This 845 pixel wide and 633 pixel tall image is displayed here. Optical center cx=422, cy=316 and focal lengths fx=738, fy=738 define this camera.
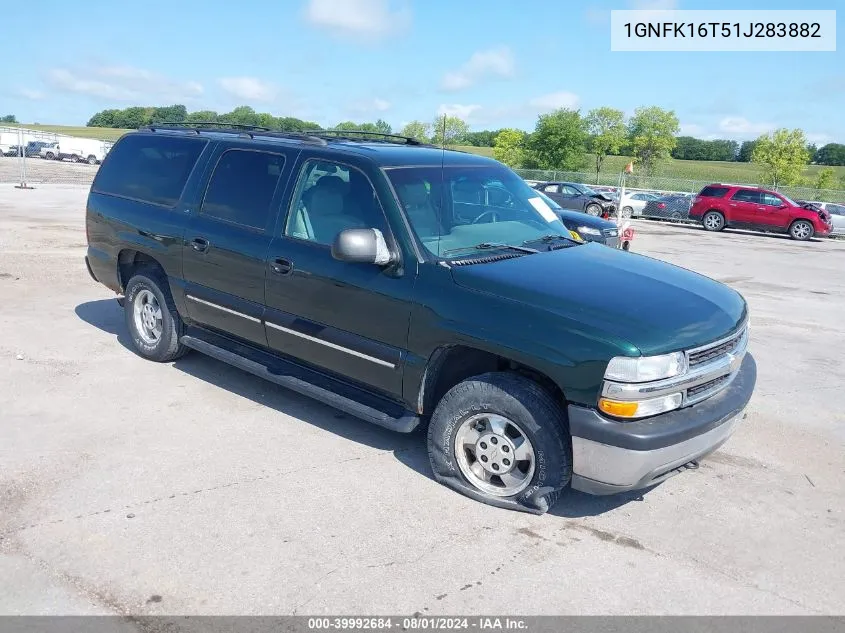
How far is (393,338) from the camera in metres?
4.36

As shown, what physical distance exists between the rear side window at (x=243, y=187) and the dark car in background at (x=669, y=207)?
85.2ft

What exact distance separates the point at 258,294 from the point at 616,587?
298 cm

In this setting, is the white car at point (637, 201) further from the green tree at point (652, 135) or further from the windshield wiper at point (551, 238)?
the green tree at point (652, 135)

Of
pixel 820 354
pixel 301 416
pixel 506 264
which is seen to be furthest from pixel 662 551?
pixel 820 354

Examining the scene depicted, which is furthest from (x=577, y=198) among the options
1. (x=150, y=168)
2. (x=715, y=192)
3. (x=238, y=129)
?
(x=150, y=168)

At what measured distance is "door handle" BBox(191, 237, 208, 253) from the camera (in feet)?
17.9

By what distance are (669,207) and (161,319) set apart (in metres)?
26.7

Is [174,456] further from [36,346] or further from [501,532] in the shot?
[36,346]

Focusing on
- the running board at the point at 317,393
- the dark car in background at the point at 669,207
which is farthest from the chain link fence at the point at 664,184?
the running board at the point at 317,393

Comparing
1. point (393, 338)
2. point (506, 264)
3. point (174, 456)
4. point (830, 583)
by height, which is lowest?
point (830, 583)

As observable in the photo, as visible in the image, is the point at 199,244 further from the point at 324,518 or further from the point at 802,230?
the point at 802,230

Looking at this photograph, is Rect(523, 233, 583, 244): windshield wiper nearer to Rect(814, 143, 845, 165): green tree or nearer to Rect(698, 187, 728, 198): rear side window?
Rect(698, 187, 728, 198): rear side window

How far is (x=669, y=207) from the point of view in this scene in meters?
29.6

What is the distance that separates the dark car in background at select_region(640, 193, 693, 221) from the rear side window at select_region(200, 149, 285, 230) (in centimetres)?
2598
